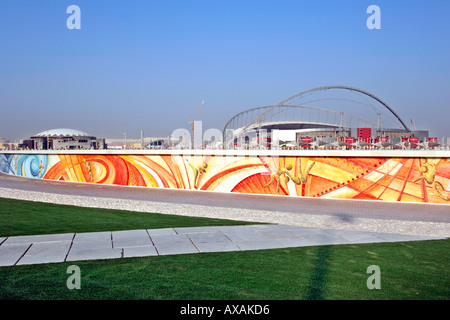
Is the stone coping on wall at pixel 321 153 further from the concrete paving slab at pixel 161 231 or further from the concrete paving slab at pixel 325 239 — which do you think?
the concrete paving slab at pixel 161 231

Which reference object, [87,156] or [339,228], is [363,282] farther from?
[87,156]

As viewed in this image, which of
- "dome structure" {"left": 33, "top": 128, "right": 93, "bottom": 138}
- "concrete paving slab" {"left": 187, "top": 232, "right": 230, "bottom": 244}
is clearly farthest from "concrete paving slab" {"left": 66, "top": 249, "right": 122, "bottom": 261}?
"dome structure" {"left": 33, "top": 128, "right": 93, "bottom": 138}

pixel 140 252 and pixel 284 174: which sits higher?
pixel 284 174

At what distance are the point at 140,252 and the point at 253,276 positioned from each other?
3.26 metres

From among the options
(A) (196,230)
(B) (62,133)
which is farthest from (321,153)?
(B) (62,133)

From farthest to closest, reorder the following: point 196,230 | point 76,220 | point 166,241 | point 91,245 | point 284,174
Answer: point 284,174 → point 76,220 → point 196,230 → point 166,241 → point 91,245

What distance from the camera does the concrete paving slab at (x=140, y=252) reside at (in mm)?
9773

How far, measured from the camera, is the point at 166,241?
1141cm

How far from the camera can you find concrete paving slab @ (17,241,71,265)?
923 cm

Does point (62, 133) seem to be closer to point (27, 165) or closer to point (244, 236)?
point (27, 165)

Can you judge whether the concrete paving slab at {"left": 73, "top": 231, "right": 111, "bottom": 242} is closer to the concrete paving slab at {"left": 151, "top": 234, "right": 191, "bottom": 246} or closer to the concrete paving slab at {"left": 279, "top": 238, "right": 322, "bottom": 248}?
the concrete paving slab at {"left": 151, "top": 234, "right": 191, "bottom": 246}

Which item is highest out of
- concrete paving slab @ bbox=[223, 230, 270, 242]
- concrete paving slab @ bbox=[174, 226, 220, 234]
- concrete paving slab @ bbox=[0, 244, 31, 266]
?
concrete paving slab @ bbox=[0, 244, 31, 266]

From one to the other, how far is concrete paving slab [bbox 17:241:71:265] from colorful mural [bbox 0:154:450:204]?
16166mm

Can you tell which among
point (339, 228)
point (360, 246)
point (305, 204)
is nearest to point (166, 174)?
point (305, 204)
